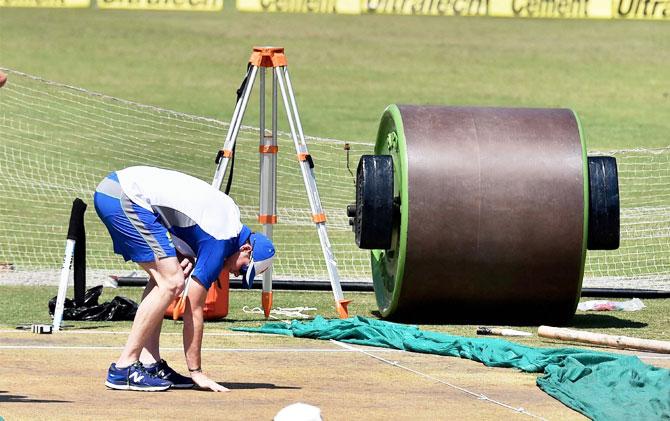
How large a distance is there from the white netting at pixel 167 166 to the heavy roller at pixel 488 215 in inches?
140

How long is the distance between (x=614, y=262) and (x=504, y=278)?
6106 millimetres

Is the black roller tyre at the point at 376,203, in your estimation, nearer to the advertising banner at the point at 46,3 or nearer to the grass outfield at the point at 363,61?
the advertising banner at the point at 46,3

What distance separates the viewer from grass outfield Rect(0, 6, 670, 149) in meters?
31.5

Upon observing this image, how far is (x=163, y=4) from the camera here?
60.3ft

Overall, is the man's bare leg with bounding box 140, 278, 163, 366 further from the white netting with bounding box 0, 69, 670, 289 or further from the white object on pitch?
the white netting with bounding box 0, 69, 670, 289

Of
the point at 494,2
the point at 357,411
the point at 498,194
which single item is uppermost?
the point at 494,2

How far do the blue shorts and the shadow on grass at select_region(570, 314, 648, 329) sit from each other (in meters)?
4.75

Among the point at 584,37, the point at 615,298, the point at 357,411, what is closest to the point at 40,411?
the point at 357,411

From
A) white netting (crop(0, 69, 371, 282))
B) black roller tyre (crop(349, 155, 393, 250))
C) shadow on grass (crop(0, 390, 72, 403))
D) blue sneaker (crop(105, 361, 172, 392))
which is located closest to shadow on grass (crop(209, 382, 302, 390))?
blue sneaker (crop(105, 361, 172, 392))

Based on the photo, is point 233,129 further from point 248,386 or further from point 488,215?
point 248,386

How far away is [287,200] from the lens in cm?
2172

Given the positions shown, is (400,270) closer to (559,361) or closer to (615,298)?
(559,361)

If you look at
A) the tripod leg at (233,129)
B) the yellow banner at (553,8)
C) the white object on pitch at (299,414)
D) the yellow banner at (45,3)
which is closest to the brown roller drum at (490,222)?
the tripod leg at (233,129)

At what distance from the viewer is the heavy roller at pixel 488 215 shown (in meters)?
12.8
